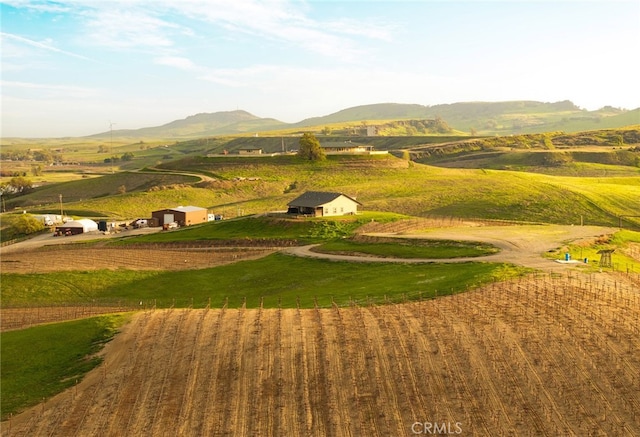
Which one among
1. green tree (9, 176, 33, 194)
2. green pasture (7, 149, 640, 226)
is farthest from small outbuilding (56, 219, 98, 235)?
green tree (9, 176, 33, 194)

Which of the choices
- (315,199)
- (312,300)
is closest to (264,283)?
(312,300)

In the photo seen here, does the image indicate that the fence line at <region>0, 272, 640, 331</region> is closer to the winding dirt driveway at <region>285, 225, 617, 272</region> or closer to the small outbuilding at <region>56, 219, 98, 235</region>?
the winding dirt driveway at <region>285, 225, 617, 272</region>

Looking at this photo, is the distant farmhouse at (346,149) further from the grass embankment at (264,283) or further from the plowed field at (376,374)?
the plowed field at (376,374)

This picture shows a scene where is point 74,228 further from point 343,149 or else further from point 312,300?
point 343,149

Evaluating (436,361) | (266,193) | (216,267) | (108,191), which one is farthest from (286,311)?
(108,191)

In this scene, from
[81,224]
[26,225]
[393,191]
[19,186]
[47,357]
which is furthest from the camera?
[19,186]

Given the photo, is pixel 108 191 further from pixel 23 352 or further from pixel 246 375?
pixel 246 375
